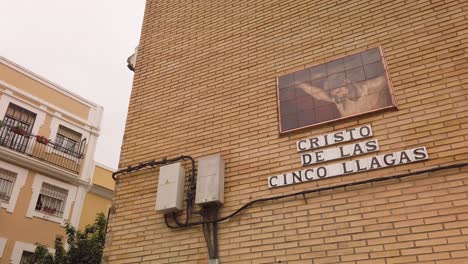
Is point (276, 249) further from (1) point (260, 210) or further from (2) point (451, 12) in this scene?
(2) point (451, 12)

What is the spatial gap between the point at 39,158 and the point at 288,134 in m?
13.2

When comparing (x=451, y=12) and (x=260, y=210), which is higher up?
(x=451, y=12)

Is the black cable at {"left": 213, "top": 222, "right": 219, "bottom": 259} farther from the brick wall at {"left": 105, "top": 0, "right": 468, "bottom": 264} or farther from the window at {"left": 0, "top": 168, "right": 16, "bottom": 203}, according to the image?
the window at {"left": 0, "top": 168, "right": 16, "bottom": 203}

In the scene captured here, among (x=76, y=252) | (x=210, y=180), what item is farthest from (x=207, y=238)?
(x=76, y=252)

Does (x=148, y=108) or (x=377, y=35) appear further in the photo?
(x=148, y=108)

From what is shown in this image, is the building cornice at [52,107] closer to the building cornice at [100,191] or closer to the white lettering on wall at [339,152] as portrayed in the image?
the building cornice at [100,191]

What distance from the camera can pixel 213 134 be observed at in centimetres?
593

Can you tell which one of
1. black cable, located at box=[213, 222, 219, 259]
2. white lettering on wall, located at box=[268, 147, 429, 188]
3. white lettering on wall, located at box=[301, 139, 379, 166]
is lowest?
black cable, located at box=[213, 222, 219, 259]

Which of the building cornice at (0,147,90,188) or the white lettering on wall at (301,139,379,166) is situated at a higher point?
the building cornice at (0,147,90,188)

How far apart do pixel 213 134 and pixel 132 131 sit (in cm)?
166

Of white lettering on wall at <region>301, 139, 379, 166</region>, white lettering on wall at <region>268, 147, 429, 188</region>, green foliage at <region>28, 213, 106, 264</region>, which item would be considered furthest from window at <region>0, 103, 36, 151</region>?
white lettering on wall at <region>301, 139, 379, 166</region>

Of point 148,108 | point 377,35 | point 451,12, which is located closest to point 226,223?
point 148,108

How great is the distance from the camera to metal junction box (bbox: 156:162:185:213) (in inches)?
212

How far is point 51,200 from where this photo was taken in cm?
1577
